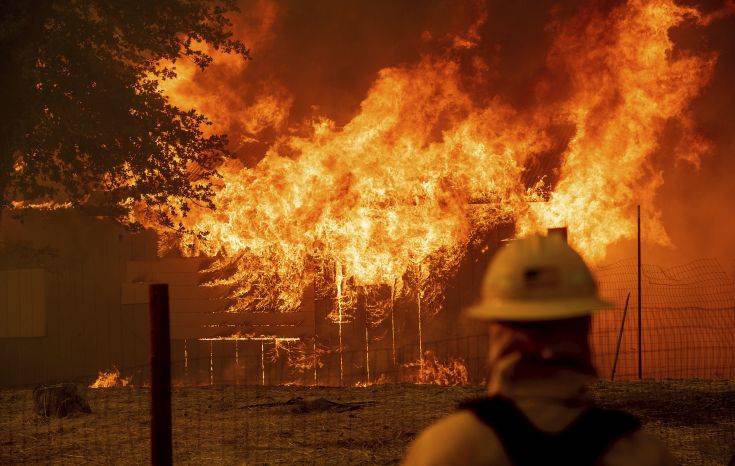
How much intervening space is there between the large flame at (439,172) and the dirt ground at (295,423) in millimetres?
5536

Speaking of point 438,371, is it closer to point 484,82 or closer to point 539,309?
point 484,82

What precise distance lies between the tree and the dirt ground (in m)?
5.34

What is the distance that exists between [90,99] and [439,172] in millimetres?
7315

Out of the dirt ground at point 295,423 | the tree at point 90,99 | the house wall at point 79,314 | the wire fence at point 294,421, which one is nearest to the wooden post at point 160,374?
the wire fence at point 294,421

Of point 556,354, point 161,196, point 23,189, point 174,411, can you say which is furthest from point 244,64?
point 556,354

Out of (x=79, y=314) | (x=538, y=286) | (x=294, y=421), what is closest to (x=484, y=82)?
(x=79, y=314)

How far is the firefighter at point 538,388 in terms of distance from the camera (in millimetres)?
1714

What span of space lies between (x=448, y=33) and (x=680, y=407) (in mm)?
14028

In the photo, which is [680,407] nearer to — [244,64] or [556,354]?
[556,354]

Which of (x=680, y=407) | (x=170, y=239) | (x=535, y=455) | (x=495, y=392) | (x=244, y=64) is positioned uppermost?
(x=244, y=64)

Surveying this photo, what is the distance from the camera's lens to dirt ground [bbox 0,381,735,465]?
29.0 feet

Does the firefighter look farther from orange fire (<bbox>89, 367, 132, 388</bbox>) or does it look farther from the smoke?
the smoke

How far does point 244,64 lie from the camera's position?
24.5 metres

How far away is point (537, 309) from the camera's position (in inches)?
71.6
